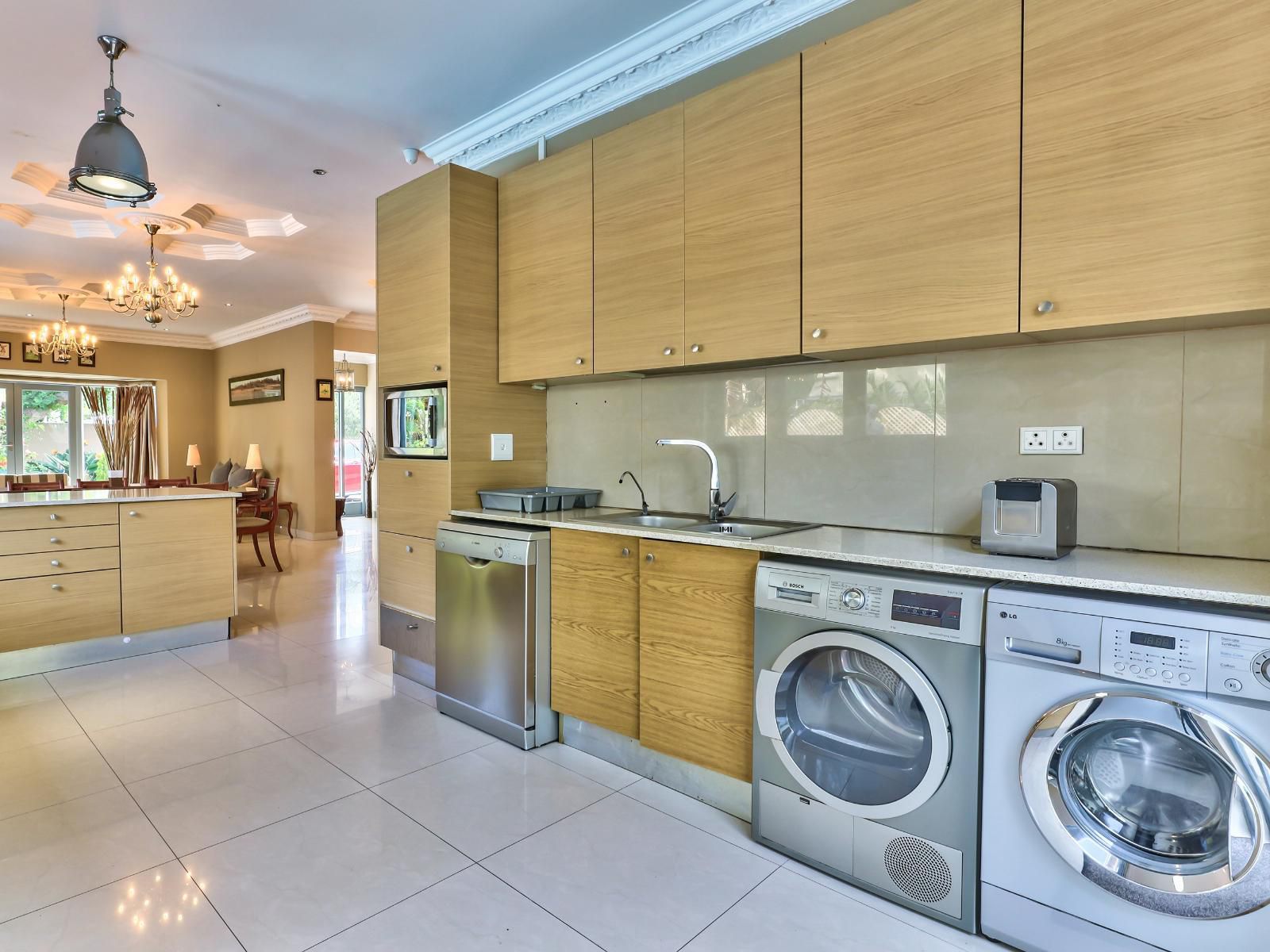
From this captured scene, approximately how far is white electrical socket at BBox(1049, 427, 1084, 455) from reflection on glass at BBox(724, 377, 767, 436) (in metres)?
0.96

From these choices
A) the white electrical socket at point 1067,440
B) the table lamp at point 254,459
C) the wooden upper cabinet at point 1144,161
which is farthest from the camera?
the table lamp at point 254,459

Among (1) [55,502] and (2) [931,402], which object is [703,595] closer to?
(2) [931,402]

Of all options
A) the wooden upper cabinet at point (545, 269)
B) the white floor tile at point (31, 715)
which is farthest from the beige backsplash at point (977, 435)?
the white floor tile at point (31, 715)

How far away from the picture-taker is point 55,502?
3.43 metres

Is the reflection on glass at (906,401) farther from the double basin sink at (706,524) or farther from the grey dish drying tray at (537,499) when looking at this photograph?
the grey dish drying tray at (537,499)

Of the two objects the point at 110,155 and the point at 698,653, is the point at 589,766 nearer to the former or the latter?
the point at 698,653

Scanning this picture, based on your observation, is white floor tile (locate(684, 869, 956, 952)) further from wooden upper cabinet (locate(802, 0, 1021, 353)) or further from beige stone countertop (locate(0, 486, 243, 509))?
beige stone countertop (locate(0, 486, 243, 509))

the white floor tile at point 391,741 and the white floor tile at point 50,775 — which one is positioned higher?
the white floor tile at point 50,775

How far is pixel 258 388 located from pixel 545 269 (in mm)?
7592

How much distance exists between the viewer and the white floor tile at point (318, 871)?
162cm

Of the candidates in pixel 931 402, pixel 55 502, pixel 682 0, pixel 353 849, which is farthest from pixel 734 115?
pixel 55 502

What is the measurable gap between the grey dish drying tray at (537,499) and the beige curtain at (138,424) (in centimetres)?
928

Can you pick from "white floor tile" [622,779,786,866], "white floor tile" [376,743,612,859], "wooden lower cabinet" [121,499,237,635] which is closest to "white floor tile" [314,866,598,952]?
"white floor tile" [376,743,612,859]

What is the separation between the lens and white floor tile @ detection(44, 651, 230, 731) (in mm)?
2922
